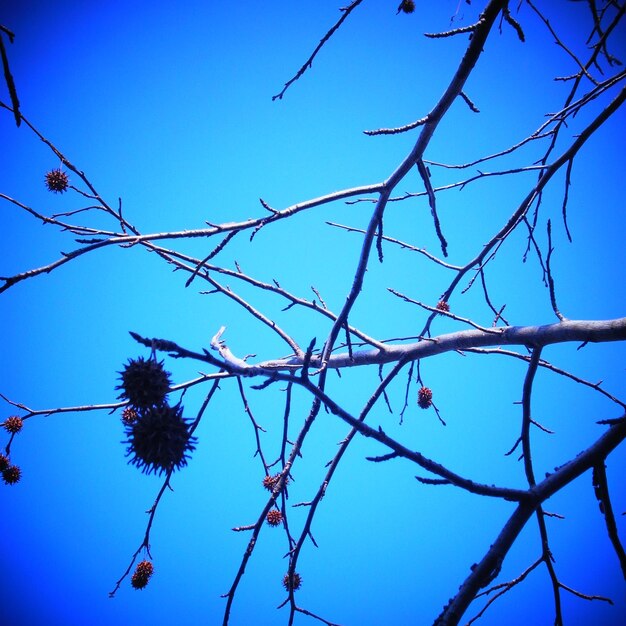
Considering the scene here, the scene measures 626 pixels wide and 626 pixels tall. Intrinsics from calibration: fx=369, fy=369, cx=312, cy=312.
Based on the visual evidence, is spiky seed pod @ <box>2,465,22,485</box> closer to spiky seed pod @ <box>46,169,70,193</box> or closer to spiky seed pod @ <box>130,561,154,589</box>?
spiky seed pod @ <box>130,561,154,589</box>

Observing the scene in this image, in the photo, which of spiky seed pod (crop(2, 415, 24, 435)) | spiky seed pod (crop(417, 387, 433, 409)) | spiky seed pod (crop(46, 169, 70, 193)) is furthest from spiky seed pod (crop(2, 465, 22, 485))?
spiky seed pod (crop(417, 387, 433, 409))

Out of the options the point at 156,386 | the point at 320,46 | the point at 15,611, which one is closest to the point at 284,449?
the point at 156,386

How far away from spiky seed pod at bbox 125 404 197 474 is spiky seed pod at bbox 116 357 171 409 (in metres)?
0.04

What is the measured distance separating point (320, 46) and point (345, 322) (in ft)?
4.49

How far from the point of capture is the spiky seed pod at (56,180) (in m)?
3.04

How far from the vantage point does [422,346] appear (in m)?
2.38

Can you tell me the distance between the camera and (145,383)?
4.06 feet

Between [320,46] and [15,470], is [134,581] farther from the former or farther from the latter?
[320,46]

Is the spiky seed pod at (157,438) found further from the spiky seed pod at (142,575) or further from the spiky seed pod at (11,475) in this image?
the spiky seed pod at (11,475)

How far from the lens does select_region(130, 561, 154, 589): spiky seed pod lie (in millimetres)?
2457

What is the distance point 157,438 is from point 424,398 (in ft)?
7.05

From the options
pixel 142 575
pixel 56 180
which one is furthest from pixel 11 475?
pixel 56 180

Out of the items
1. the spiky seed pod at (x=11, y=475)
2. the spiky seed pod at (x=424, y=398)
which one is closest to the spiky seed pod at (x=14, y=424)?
the spiky seed pod at (x=11, y=475)

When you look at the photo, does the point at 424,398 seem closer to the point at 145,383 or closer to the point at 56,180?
the point at 145,383
